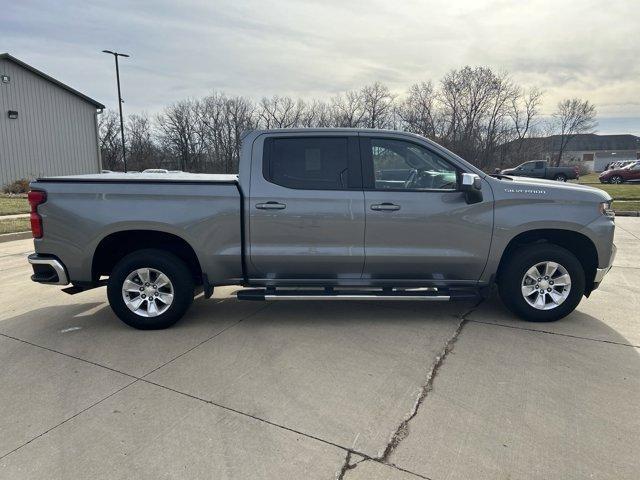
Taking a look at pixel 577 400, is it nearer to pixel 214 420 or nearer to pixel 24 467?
pixel 214 420

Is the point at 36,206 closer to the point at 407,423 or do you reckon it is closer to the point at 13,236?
the point at 407,423

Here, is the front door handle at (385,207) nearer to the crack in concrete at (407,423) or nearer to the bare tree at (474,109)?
the crack in concrete at (407,423)

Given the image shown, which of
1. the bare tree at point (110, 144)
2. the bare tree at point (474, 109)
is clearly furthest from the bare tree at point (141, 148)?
the bare tree at point (474, 109)

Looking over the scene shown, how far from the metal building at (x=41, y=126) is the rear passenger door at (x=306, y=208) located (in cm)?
2768

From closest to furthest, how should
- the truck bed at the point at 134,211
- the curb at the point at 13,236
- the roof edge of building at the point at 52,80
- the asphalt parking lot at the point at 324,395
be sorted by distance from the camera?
1. the asphalt parking lot at the point at 324,395
2. the truck bed at the point at 134,211
3. the curb at the point at 13,236
4. the roof edge of building at the point at 52,80

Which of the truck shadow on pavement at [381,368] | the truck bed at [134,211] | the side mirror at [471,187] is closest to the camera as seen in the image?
the truck shadow on pavement at [381,368]

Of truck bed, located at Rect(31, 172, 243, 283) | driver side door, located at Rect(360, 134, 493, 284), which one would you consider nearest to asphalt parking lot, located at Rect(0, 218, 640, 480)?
driver side door, located at Rect(360, 134, 493, 284)

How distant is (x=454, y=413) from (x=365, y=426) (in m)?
0.63

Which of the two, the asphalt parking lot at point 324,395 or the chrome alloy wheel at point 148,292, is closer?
the asphalt parking lot at point 324,395

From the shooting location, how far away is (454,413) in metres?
2.98

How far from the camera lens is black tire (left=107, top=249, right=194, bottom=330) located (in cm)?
444

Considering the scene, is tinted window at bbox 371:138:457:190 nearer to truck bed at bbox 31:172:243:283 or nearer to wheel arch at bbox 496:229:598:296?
wheel arch at bbox 496:229:598:296

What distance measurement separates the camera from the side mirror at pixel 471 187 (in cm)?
423

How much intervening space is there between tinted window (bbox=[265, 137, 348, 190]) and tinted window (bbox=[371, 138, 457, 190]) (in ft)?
1.18
